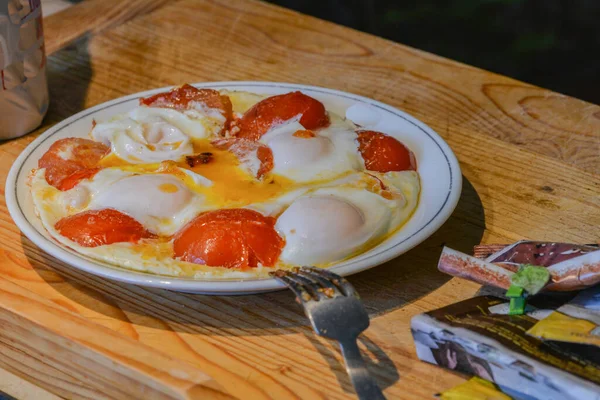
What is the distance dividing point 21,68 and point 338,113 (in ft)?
2.31

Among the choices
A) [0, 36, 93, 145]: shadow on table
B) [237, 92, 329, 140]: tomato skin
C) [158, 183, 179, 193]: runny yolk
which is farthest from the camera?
[0, 36, 93, 145]: shadow on table

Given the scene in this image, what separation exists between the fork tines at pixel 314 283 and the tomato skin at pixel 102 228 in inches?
10.0

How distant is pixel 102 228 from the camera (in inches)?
50.1

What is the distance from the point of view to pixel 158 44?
7.24 feet

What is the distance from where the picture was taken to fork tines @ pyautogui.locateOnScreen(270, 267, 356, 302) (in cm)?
111

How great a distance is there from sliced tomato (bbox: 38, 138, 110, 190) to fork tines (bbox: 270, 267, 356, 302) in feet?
1.55

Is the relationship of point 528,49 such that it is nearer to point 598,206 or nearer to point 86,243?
point 598,206

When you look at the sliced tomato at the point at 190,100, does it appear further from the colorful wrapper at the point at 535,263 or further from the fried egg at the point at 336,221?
the colorful wrapper at the point at 535,263

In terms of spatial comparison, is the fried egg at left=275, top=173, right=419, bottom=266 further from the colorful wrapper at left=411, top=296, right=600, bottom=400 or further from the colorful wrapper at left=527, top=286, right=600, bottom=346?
the colorful wrapper at left=527, top=286, right=600, bottom=346

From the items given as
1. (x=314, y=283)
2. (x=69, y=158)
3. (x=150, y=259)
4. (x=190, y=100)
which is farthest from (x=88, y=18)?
(x=314, y=283)

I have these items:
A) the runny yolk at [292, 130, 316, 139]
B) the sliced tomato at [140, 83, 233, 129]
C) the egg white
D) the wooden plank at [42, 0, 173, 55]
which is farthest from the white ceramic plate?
the wooden plank at [42, 0, 173, 55]

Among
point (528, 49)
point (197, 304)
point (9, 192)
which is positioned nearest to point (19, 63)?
point (9, 192)

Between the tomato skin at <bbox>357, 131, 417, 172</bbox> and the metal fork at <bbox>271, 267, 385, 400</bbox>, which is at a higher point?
the tomato skin at <bbox>357, 131, 417, 172</bbox>

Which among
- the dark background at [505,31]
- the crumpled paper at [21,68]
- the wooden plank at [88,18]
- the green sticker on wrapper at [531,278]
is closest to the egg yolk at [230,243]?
the green sticker on wrapper at [531,278]
